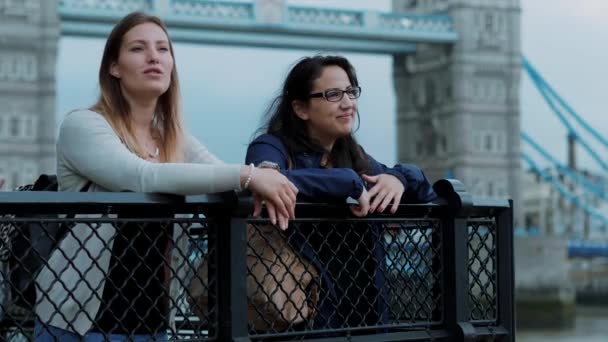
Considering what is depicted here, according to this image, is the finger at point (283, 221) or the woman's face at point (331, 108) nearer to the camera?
the finger at point (283, 221)

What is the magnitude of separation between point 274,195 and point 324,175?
135mm

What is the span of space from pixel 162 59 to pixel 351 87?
0.34 m

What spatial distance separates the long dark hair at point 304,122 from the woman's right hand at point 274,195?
41 cm

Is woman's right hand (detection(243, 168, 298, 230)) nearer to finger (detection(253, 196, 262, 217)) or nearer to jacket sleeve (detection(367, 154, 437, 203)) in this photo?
finger (detection(253, 196, 262, 217))

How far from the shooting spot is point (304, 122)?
2123 mm

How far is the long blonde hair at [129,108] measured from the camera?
1863 mm

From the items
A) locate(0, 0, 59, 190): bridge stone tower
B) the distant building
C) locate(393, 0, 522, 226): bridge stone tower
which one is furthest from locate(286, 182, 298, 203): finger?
the distant building

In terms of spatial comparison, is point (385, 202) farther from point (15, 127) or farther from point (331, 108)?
point (15, 127)

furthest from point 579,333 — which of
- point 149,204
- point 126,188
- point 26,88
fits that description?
point 149,204

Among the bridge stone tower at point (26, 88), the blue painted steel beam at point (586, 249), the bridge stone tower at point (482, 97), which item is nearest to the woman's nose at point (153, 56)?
the bridge stone tower at point (26, 88)

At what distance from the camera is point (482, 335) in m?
1.86

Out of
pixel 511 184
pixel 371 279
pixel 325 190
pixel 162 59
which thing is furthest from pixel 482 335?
pixel 511 184

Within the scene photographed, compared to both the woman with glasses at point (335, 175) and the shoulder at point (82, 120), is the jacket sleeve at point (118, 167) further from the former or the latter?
the woman with glasses at point (335, 175)

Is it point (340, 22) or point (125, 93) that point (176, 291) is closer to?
point (125, 93)
